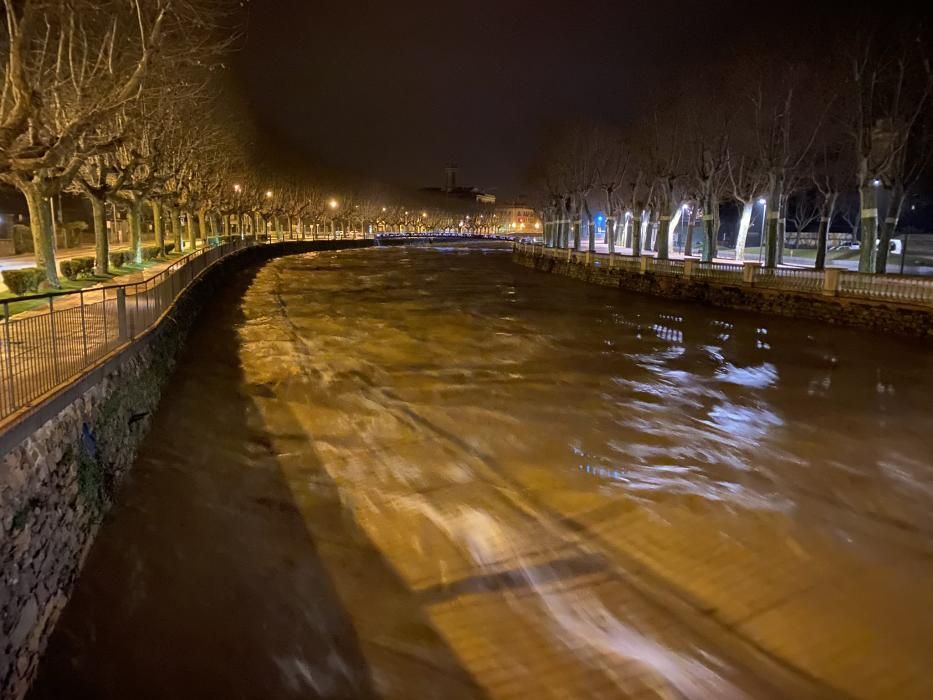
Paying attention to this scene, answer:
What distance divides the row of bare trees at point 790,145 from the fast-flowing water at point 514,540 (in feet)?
44.6

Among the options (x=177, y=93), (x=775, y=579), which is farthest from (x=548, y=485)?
(x=177, y=93)

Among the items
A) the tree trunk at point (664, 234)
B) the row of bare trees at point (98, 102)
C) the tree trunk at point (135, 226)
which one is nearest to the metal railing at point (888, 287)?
the tree trunk at point (664, 234)

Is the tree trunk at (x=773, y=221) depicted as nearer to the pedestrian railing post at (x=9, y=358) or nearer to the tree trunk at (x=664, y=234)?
the tree trunk at (x=664, y=234)

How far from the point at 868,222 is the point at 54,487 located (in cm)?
2896

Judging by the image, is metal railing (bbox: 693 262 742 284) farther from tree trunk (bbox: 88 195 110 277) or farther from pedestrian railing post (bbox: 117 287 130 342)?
tree trunk (bbox: 88 195 110 277)

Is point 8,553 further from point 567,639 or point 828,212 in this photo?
point 828,212

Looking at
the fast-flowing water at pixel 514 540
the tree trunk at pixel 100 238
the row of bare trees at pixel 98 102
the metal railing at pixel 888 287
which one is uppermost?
the row of bare trees at pixel 98 102

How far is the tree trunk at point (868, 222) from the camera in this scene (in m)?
26.4

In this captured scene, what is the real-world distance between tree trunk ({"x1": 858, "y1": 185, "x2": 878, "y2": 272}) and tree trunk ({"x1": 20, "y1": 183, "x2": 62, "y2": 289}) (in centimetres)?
2830

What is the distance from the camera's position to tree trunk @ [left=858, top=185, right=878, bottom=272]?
26.4 m

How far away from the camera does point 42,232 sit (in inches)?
804

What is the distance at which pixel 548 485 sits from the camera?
981 centimetres

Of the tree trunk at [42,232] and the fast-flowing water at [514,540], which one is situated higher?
the tree trunk at [42,232]

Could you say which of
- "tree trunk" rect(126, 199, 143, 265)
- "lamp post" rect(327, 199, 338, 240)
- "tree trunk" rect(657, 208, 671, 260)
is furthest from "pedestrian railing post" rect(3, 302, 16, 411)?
"lamp post" rect(327, 199, 338, 240)
